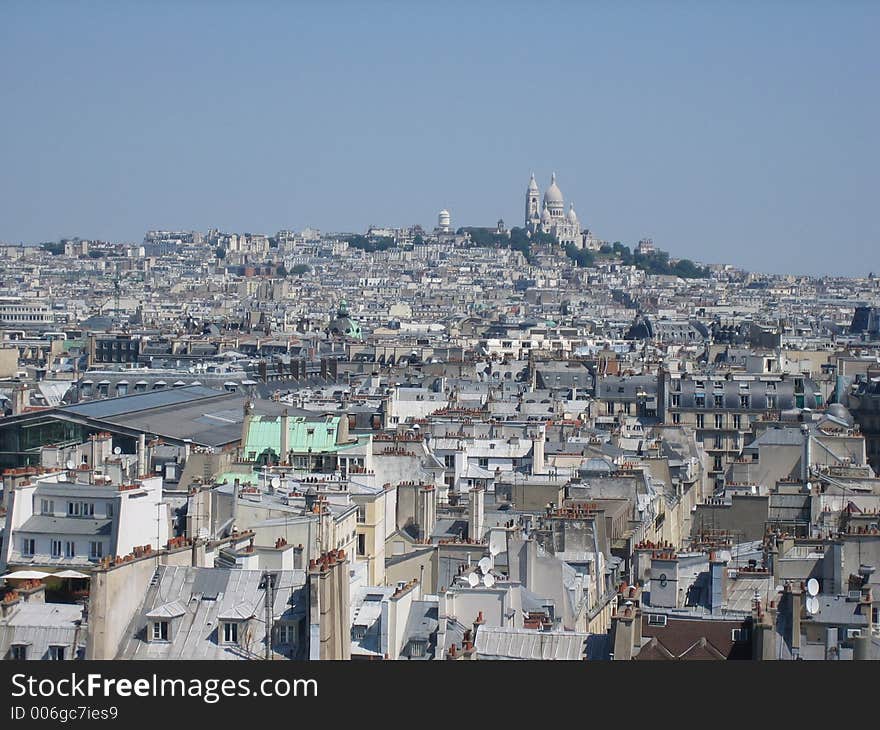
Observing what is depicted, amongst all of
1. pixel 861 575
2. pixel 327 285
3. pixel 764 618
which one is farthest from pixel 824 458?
pixel 327 285

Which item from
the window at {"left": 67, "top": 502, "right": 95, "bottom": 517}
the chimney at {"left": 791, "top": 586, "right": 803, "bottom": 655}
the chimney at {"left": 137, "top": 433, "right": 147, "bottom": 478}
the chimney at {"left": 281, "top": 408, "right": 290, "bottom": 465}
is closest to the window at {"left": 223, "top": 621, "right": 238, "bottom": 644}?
the window at {"left": 67, "top": 502, "right": 95, "bottom": 517}

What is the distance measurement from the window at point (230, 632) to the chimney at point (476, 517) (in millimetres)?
6941

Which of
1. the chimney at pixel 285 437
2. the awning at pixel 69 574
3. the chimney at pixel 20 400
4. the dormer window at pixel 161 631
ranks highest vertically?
→ the chimney at pixel 285 437

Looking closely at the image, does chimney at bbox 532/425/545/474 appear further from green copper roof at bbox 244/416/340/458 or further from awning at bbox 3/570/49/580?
awning at bbox 3/570/49/580

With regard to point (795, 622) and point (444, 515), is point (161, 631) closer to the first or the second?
point (795, 622)

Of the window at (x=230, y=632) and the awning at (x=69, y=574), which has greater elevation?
the awning at (x=69, y=574)

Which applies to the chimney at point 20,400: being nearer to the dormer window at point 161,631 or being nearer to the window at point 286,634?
the dormer window at point 161,631

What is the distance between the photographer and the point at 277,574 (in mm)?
16000

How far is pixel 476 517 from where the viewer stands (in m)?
22.6

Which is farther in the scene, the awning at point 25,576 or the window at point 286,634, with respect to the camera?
the awning at point 25,576

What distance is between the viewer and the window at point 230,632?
15423 millimetres

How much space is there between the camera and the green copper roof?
28000 millimetres

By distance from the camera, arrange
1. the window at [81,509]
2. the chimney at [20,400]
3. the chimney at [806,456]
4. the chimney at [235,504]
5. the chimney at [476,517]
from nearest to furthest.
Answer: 1. the window at [81,509]
2. the chimney at [235,504]
3. the chimney at [476,517]
4. the chimney at [806,456]
5. the chimney at [20,400]

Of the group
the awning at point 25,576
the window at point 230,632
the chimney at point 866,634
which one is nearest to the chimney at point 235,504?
the awning at point 25,576
